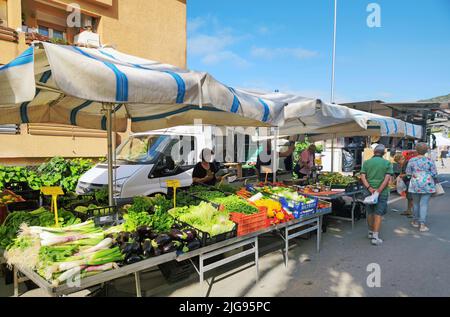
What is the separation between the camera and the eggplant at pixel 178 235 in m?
3.29

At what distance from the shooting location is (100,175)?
7.00 metres

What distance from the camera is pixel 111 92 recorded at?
2672mm

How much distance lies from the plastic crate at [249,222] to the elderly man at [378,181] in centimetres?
265

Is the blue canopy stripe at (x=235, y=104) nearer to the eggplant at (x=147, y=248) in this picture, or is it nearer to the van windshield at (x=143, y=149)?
the eggplant at (x=147, y=248)

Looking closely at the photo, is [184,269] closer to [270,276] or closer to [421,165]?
[270,276]

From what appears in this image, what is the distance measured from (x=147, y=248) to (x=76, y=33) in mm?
11518

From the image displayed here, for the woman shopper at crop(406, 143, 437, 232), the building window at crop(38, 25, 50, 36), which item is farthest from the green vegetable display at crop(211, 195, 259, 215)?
the building window at crop(38, 25, 50, 36)

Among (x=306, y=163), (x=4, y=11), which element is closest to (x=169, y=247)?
(x=306, y=163)

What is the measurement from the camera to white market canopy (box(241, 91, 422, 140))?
18.0 feet

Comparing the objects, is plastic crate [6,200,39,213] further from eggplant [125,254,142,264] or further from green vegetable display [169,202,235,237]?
eggplant [125,254,142,264]

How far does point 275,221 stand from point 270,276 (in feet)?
2.56

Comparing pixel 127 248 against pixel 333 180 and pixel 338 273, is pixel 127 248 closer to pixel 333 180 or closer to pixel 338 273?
pixel 338 273

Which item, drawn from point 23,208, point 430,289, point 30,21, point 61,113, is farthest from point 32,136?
point 430,289

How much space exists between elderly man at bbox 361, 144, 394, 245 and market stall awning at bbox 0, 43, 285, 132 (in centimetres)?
229
